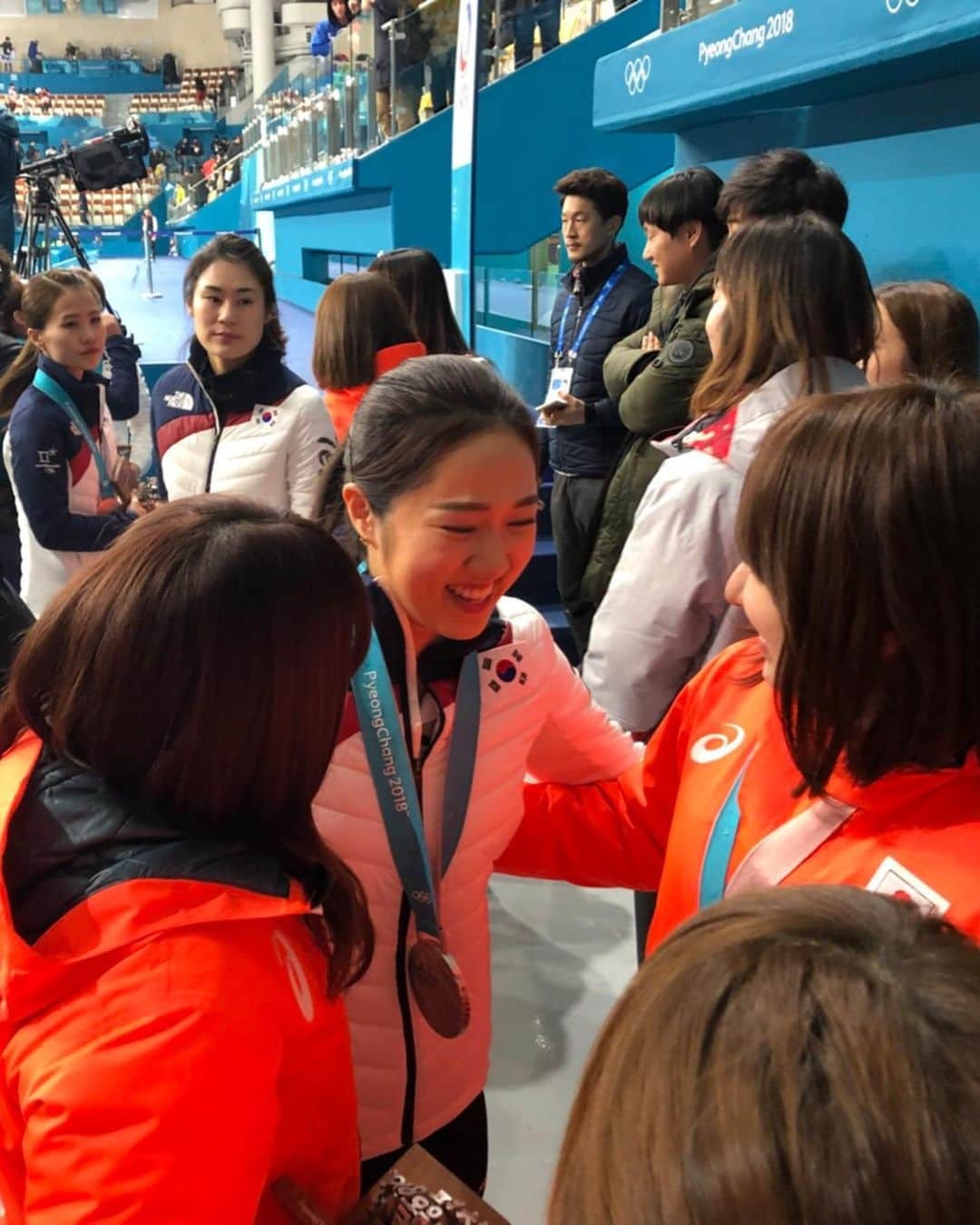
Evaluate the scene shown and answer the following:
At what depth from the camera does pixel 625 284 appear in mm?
3119

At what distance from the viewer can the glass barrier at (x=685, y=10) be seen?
3203 mm

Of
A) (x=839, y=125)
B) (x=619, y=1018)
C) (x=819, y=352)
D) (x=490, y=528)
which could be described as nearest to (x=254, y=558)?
(x=490, y=528)

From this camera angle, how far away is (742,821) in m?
0.91

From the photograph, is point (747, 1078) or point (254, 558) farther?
point (254, 558)

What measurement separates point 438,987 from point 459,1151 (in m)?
0.27

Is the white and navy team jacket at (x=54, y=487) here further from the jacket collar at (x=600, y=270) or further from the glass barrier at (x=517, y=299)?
the glass barrier at (x=517, y=299)

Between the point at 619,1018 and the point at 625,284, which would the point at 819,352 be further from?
the point at 625,284

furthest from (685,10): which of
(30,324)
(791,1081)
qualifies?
(791,1081)

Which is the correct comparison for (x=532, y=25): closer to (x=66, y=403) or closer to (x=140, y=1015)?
(x=66, y=403)

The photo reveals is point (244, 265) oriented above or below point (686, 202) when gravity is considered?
below

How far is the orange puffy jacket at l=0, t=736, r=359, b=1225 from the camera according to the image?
0.65m

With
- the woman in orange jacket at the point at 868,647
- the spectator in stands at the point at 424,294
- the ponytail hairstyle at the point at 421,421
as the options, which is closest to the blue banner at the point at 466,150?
the spectator in stands at the point at 424,294

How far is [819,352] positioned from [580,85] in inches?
219

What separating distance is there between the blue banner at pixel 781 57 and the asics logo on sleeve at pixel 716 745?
67.8 inches
